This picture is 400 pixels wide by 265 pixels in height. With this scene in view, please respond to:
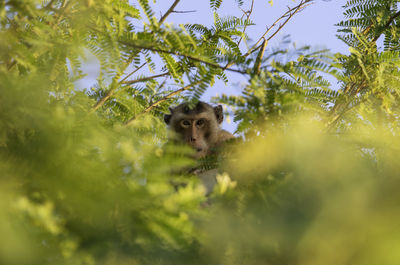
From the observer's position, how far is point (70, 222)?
92cm

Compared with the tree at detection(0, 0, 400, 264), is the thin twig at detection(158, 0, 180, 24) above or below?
above

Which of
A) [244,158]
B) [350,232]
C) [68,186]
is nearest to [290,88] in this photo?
[244,158]

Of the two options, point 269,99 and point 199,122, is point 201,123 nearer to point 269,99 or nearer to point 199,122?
point 199,122

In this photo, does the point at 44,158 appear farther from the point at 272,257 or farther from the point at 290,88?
the point at 290,88

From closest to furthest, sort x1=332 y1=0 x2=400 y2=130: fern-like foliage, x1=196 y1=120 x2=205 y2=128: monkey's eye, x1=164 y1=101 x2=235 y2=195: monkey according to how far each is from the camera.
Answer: x1=332 y1=0 x2=400 y2=130: fern-like foliage, x1=164 y1=101 x2=235 y2=195: monkey, x1=196 y1=120 x2=205 y2=128: monkey's eye

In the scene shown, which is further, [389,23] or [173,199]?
[389,23]

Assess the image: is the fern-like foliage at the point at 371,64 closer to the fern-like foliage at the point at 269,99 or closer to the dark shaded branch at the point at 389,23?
the dark shaded branch at the point at 389,23

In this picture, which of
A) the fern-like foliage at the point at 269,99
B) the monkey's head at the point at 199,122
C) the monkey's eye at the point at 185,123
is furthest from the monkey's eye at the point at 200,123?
the fern-like foliage at the point at 269,99

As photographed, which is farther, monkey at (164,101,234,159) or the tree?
monkey at (164,101,234,159)

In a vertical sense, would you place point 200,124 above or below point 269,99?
above

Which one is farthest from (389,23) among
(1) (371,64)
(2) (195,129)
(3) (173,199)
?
(2) (195,129)

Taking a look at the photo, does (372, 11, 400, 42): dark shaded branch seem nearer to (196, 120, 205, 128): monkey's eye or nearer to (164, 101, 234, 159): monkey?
(164, 101, 234, 159): monkey

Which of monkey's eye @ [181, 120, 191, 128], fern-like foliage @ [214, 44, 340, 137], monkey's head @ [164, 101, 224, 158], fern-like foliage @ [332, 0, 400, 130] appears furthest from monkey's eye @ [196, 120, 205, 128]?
fern-like foliage @ [214, 44, 340, 137]

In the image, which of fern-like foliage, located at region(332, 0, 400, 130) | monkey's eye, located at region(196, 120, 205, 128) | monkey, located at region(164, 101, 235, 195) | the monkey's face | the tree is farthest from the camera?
monkey's eye, located at region(196, 120, 205, 128)
